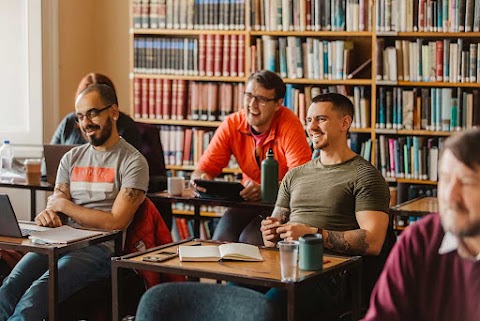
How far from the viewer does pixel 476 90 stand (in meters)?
5.56

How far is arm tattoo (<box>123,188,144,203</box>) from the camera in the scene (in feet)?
12.4

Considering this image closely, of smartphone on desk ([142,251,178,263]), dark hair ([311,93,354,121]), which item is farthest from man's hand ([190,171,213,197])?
smartphone on desk ([142,251,178,263])

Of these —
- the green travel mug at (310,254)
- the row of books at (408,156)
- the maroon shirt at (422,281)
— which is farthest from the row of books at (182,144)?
the maroon shirt at (422,281)

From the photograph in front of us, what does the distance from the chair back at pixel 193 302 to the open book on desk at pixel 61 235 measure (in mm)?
1105

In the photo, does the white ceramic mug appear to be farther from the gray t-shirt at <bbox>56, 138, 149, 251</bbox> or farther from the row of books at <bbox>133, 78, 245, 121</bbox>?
the row of books at <bbox>133, 78, 245, 121</bbox>

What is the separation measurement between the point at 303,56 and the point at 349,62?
31 cm

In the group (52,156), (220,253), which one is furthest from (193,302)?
(52,156)

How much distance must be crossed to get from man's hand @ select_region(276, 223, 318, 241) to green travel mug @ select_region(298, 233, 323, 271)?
0.44 m

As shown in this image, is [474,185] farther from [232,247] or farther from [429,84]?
[429,84]

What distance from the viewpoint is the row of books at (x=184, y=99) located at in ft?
19.6

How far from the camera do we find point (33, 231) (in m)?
3.59

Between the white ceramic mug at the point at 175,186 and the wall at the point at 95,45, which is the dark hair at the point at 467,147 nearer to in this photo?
the white ceramic mug at the point at 175,186

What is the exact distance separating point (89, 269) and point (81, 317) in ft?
0.70

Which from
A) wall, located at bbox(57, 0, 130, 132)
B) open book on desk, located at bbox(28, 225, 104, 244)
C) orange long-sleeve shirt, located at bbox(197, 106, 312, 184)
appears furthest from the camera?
wall, located at bbox(57, 0, 130, 132)
